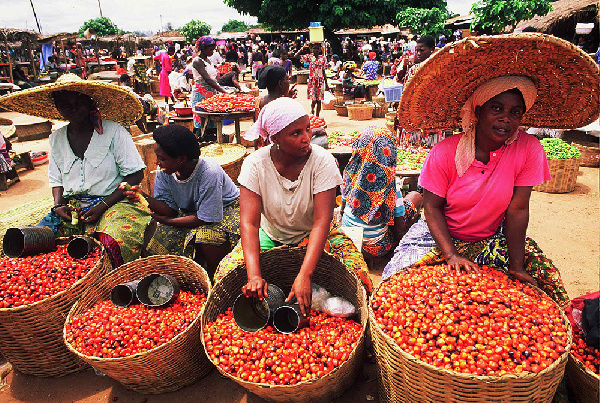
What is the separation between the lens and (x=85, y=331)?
79.9 inches

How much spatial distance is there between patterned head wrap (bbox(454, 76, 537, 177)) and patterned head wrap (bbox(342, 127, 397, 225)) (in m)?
0.87

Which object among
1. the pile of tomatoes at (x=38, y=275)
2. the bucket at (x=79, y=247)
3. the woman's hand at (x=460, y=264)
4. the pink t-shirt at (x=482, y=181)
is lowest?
the pile of tomatoes at (x=38, y=275)

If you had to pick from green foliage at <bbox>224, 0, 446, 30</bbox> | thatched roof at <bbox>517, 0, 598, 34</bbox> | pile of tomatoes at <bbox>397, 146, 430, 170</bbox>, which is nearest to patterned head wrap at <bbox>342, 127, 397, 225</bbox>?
pile of tomatoes at <bbox>397, 146, 430, 170</bbox>

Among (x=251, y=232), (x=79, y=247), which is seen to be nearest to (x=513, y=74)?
(x=251, y=232)

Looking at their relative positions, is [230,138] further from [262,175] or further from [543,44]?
[543,44]

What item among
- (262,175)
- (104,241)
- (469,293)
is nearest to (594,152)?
(469,293)

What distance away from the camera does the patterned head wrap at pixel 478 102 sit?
186 centimetres

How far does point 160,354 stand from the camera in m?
1.90

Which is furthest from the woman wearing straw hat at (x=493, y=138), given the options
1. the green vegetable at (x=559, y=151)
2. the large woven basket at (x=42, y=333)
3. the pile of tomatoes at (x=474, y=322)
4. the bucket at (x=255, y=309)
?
the green vegetable at (x=559, y=151)

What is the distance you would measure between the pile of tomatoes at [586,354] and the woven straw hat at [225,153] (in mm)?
3521

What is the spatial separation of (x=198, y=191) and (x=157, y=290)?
815 millimetres

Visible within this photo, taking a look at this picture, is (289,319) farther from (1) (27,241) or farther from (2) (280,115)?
(1) (27,241)

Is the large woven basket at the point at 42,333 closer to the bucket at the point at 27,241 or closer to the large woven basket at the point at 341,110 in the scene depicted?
the bucket at the point at 27,241

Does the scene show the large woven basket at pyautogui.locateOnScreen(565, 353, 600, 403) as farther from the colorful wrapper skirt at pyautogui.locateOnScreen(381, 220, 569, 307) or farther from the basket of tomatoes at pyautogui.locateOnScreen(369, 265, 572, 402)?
the colorful wrapper skirt at pyautogui.locateOnScreen(381, 220, 569, 307)
